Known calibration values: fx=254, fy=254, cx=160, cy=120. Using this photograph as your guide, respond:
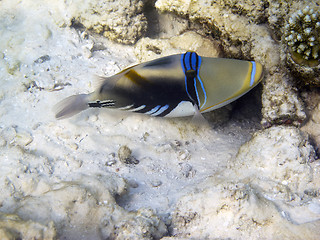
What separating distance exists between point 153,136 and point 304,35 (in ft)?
7.19

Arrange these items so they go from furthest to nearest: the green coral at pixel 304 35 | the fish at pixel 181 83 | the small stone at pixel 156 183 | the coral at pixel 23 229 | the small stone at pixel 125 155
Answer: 1. the small stone at pixel 125 155
2. the small stone at pixel 156 183
3. the fish at pixel 181 83
4. the green coral at pixel 304 35
5. the coral at pixel 23 229

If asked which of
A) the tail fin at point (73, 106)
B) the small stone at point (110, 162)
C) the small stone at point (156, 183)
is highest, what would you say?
the tail fin at point (73, 106)

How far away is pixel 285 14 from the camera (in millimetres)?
2873

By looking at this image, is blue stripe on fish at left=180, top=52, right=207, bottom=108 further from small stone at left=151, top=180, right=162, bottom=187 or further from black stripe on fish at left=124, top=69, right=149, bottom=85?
small stone at left=151, top=180, right=162, bottom=187

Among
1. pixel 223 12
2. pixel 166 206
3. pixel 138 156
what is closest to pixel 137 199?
pixel 166 206

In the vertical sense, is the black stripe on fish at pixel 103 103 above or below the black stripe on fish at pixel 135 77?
below

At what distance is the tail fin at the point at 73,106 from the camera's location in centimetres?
298

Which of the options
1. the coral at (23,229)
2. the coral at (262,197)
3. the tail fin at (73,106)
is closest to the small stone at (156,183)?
the coral at (262,197)

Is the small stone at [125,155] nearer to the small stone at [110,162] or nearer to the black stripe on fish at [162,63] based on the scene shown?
the small stone at [110,162]

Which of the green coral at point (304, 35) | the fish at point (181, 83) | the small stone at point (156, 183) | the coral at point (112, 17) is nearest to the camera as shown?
the green coral at point (304, 35)

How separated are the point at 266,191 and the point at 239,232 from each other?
0.58m

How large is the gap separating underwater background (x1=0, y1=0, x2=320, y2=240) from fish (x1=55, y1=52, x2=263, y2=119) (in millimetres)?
376

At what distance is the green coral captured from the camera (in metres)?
2.46

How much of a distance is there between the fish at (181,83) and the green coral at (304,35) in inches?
15.1
